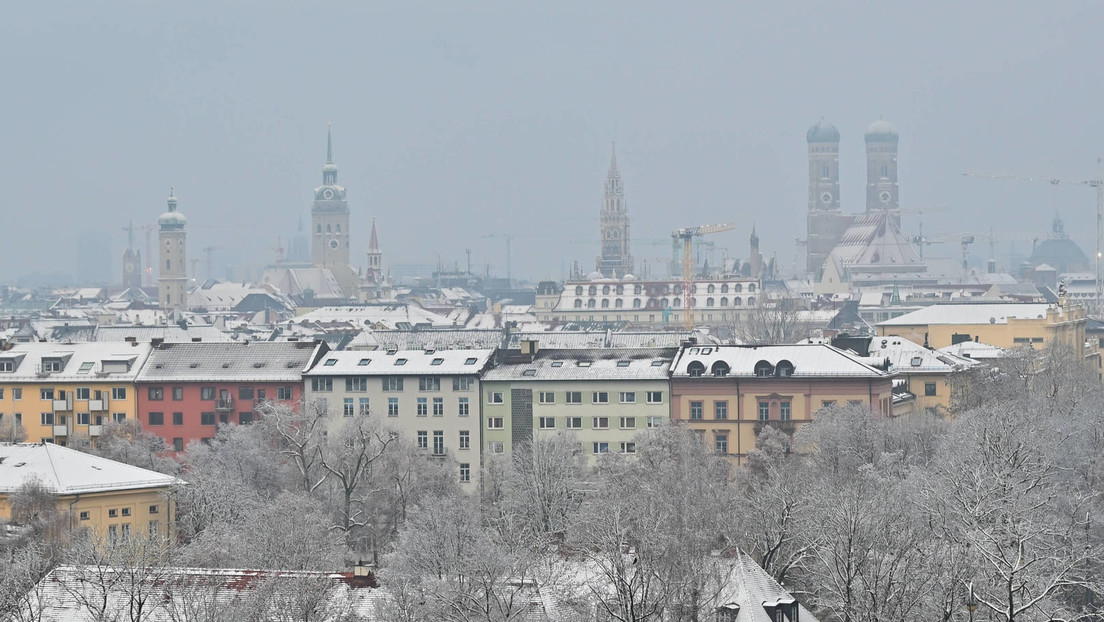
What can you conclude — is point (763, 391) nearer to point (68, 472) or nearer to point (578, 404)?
point (578, 404)

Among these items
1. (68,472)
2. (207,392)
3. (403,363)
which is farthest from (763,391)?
(68,472)

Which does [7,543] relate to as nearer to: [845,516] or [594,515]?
A: [594,515]

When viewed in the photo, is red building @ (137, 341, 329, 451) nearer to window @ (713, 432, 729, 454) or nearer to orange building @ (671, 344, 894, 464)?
orange building @ (671, 344, 894, 464)

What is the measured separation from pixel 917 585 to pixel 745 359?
4546cm

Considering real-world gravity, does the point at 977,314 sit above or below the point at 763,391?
above

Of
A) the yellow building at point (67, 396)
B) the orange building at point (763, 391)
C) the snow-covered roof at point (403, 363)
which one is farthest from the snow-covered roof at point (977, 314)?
the yellow building at point (67, 396)

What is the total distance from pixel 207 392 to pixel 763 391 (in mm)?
24332

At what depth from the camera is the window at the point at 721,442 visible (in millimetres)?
95000

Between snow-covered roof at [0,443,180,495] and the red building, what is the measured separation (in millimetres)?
19343

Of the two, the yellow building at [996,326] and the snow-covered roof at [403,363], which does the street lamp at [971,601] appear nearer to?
the snow-covered roof at [403,363]

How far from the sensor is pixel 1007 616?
47.3 m

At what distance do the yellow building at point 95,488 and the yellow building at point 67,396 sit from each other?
66.7ft

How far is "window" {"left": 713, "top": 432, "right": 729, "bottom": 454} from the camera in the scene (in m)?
95.0

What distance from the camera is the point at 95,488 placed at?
256 feet
